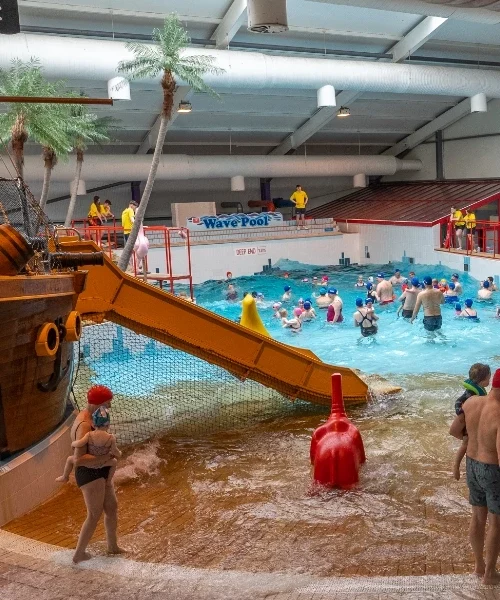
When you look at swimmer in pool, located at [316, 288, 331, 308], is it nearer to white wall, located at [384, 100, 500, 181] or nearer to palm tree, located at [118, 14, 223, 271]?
palm tree, located at [118, 14, 223, 271]

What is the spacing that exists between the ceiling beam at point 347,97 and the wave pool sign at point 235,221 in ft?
14.0

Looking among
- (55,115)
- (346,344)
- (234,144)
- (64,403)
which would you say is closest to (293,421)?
(64,403)

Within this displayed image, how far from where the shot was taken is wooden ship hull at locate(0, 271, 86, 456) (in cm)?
632

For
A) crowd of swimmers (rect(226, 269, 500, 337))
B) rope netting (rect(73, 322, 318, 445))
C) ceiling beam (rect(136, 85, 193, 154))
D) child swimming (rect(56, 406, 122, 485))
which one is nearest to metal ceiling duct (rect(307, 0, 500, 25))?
crowd of swimmers (rect(226, 269, 500, 337))

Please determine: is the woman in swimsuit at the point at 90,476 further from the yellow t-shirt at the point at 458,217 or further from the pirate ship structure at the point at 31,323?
the yellow t-shirt at the point at 458,217

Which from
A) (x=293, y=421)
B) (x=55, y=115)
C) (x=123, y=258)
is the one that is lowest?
(x=293, y=421)

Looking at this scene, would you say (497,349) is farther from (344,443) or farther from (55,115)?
(55,115)

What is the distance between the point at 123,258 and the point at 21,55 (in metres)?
5.73

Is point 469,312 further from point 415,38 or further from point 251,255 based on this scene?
point 251,255

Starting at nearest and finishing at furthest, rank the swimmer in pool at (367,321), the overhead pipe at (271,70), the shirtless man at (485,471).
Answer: the shirtless man at (485,471)
the swimmer in pool at (367,321)
the overhead pipe at (271,70)

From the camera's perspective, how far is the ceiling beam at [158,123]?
2386cm

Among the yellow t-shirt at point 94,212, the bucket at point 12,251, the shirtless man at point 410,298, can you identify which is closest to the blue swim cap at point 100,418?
the bucket at point 12,251

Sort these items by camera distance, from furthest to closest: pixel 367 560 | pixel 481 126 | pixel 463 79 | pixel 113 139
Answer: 1. pixel 481 126
2. pixel 113 139
3. pixel 463 79
4. pixel 367 560

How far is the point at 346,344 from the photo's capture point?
55.5ft
